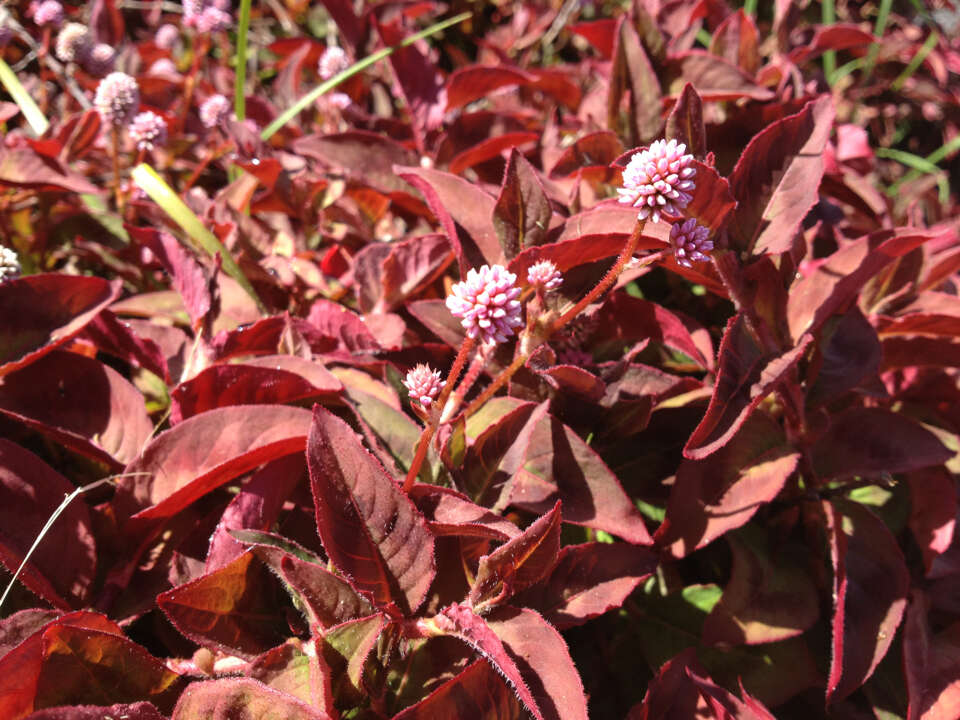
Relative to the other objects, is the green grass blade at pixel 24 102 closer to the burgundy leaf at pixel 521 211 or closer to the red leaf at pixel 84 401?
the red leaf at pixel 84 401

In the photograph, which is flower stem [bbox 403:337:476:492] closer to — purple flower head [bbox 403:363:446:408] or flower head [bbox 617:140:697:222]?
purple flower head [bbox 403:363:446:408]

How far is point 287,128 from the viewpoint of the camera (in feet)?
7.44

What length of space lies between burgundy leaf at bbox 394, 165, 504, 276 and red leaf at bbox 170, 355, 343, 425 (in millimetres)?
298

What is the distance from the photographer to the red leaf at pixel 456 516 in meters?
0.99

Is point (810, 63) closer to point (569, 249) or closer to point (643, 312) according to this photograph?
point (643, 312)

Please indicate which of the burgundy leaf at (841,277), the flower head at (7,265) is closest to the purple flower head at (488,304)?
the burgundy leaf at (841,277)

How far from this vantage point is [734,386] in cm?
116

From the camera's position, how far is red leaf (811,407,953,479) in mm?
1297

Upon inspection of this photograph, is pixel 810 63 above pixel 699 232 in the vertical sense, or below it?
below

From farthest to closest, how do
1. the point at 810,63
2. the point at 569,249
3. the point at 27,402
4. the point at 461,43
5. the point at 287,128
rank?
1. the point at 810,63
2. the point at 461,43
3. the point at 287,128
4. the point at 27,402
5. the point at 569,249

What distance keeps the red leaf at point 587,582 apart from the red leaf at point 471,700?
0.48 feet

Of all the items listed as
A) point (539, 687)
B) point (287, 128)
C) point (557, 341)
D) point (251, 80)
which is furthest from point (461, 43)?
point (539, 687)

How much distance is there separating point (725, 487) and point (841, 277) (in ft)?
1.42

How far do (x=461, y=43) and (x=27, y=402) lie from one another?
9.16 ft
